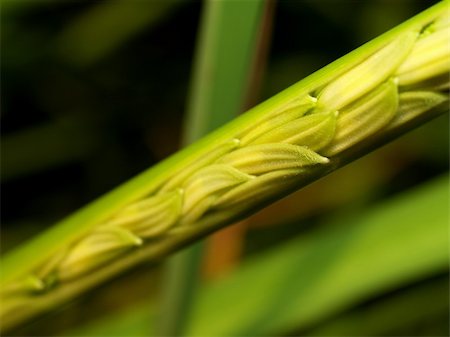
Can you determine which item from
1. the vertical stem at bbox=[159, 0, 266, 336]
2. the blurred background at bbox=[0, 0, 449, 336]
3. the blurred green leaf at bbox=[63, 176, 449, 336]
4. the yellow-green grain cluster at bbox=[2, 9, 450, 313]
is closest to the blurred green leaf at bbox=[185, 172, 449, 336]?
the blurred green leaf at bbox=[63, 176, 449, 336]

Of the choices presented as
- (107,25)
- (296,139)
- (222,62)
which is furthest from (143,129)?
(296,139)

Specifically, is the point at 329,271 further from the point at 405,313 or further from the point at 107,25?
the point at 107,25

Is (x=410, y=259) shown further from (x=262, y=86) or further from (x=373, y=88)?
(x=373, y=88)

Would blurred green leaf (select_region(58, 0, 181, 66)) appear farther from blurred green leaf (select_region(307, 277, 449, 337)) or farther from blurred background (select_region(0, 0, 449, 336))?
blurred green leaf (select_region(307, 277, 449, 337))

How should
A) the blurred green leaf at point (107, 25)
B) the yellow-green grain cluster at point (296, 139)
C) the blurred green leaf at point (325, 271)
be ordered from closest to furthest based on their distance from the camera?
the yellow-green grain cluster at point (296, 139) → the blurred green leaf at point (325, 271) → the blurred green leaf at point (107, 25)

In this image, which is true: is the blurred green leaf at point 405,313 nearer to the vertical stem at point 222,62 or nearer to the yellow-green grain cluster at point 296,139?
the vertical stem at point 222,62

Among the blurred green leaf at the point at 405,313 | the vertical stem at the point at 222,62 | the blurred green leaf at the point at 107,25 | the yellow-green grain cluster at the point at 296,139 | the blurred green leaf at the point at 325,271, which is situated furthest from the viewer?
the blurred green leaf at the point at 107,25

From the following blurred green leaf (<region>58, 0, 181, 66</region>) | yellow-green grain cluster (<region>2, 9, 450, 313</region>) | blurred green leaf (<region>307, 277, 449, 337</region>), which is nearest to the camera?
yellow-green grain cluster (<region>2, 9, 450, 313</region>)

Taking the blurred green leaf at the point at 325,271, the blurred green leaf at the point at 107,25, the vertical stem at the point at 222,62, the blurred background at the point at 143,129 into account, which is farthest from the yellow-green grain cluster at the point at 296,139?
the blurred green leaf at the point at 107,25
